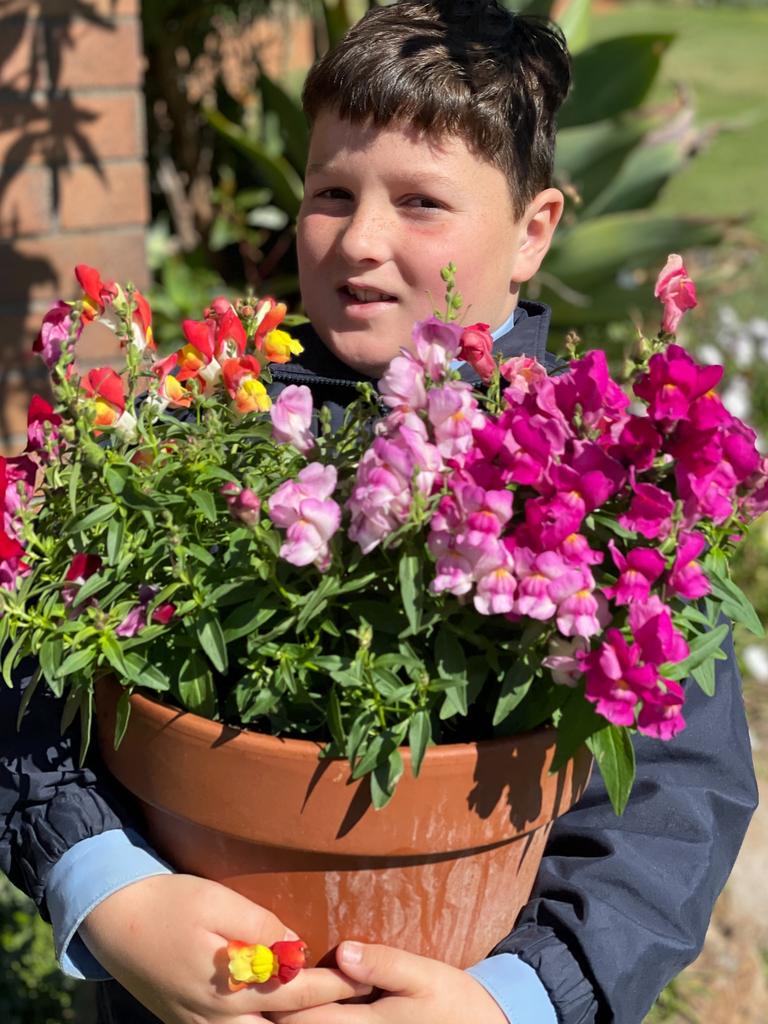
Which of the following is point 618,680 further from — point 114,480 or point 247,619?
point 114,480

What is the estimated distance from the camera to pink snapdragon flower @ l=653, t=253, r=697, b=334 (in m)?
1.27

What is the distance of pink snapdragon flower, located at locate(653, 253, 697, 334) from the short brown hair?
0.41m

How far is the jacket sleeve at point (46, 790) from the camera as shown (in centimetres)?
138

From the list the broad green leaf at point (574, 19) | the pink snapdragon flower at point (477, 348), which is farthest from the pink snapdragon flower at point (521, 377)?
the broad green leaf at point (574, 19)

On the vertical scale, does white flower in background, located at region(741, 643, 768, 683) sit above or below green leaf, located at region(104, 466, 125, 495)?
below

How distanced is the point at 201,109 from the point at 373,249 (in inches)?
138

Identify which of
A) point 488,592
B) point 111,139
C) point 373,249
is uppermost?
point 373,249

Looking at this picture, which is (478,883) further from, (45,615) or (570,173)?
(570,173)

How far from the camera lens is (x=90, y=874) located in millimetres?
1349

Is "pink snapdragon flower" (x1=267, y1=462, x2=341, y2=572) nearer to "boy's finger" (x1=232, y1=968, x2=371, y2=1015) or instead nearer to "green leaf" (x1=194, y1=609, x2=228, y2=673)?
"green leaf" (x1=194, y1=609, x2=228, y2=673)

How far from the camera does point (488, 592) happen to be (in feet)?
3.52

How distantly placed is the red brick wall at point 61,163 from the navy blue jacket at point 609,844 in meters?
2.19

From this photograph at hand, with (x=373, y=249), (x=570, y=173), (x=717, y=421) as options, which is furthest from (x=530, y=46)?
(x=570, y=173)

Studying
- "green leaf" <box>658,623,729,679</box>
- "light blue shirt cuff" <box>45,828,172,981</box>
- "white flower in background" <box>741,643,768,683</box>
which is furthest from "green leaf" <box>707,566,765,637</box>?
"white flower in background" <box>741,643,768,683</box>
